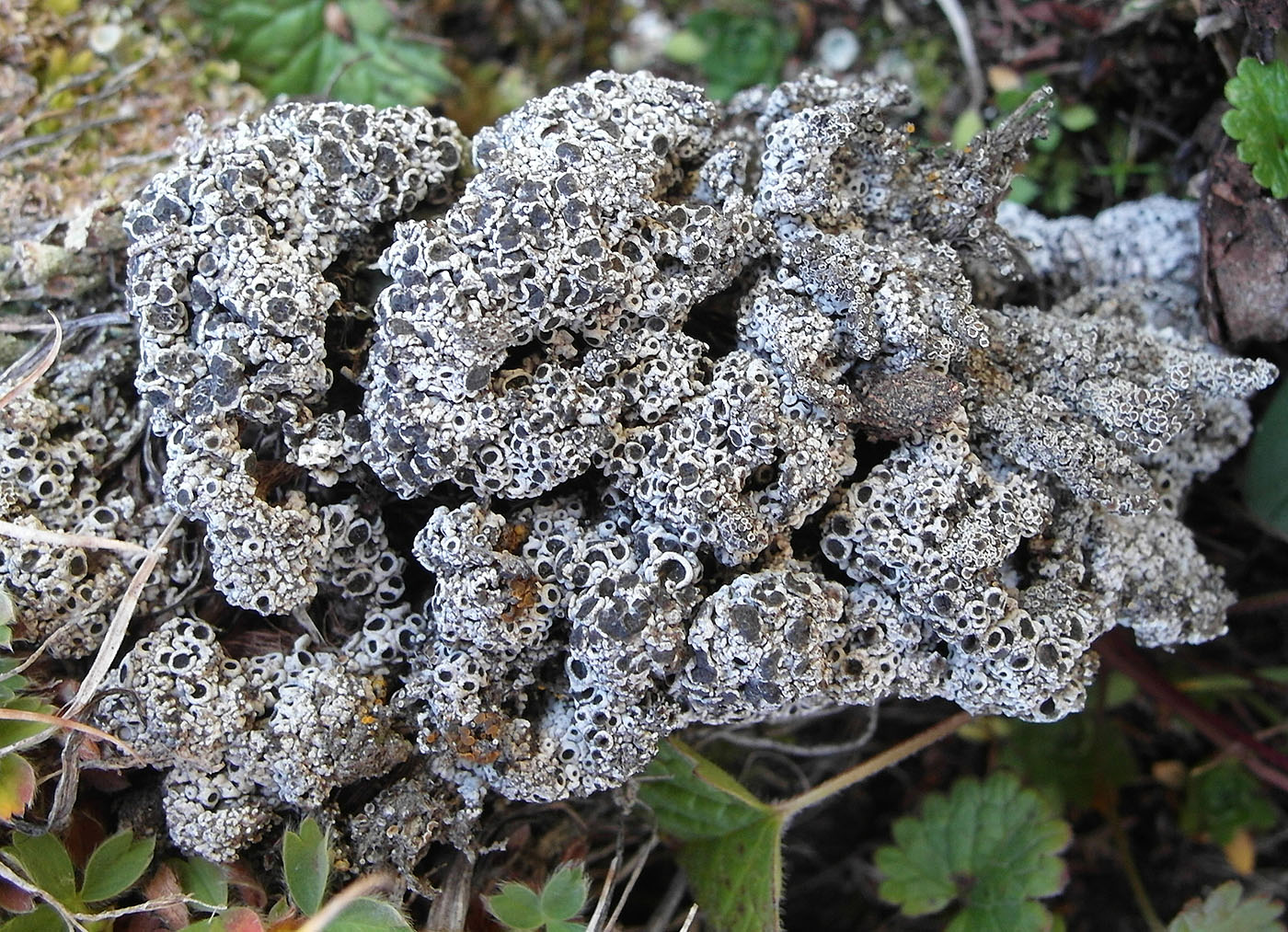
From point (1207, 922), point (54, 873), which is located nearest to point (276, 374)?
point (54, 873)

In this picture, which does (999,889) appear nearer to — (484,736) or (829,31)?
(484,736)

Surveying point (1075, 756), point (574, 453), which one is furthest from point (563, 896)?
point (1075, 756)

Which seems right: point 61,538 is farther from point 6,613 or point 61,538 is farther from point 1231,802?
point 1231,802

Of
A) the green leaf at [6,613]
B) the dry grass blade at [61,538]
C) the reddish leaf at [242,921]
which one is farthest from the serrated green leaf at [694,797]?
the green leaf at [6,613]

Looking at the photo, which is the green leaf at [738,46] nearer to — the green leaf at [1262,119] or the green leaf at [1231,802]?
the green leaf at [1262,119]

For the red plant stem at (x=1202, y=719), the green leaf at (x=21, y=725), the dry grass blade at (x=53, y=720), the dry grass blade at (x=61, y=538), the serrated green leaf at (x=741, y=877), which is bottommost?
the serrated green leaf at (x=741, y=877)

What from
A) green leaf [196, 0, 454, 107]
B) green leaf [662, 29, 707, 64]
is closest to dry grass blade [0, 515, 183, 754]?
green leaf [196, 0, 454, 107]
